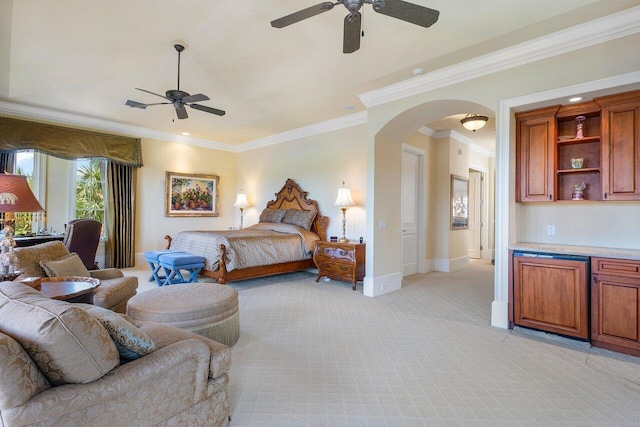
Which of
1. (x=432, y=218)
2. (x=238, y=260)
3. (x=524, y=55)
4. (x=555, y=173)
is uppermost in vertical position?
(x=524, y=55)

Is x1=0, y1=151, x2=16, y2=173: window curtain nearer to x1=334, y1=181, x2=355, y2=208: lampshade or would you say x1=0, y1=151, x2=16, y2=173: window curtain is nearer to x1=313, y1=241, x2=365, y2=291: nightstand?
x1=313, y1=241, x2=365, y2=291: nightstand

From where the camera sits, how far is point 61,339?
1108 millimetres

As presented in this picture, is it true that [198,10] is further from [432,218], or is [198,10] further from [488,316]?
[432,218]

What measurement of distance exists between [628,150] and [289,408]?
3.56 meters

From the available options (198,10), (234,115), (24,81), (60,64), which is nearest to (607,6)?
(198,10)

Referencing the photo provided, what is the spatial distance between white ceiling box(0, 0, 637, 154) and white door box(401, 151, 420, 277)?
1919 millimetres

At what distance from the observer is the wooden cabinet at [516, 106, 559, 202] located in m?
3.27

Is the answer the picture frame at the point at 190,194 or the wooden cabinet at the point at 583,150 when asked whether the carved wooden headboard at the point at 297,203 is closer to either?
the picture frame at the point at 190,194

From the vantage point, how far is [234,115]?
5621 mm

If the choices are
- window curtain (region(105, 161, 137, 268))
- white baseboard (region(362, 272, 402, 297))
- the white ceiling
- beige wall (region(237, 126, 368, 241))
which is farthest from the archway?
window curtain (region(105, 161, 137, 268))

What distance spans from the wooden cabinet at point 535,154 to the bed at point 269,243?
10.8ft

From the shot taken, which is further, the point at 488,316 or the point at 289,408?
the point at 488,316

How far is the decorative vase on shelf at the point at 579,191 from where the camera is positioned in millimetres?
3262

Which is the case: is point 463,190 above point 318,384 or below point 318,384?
above
